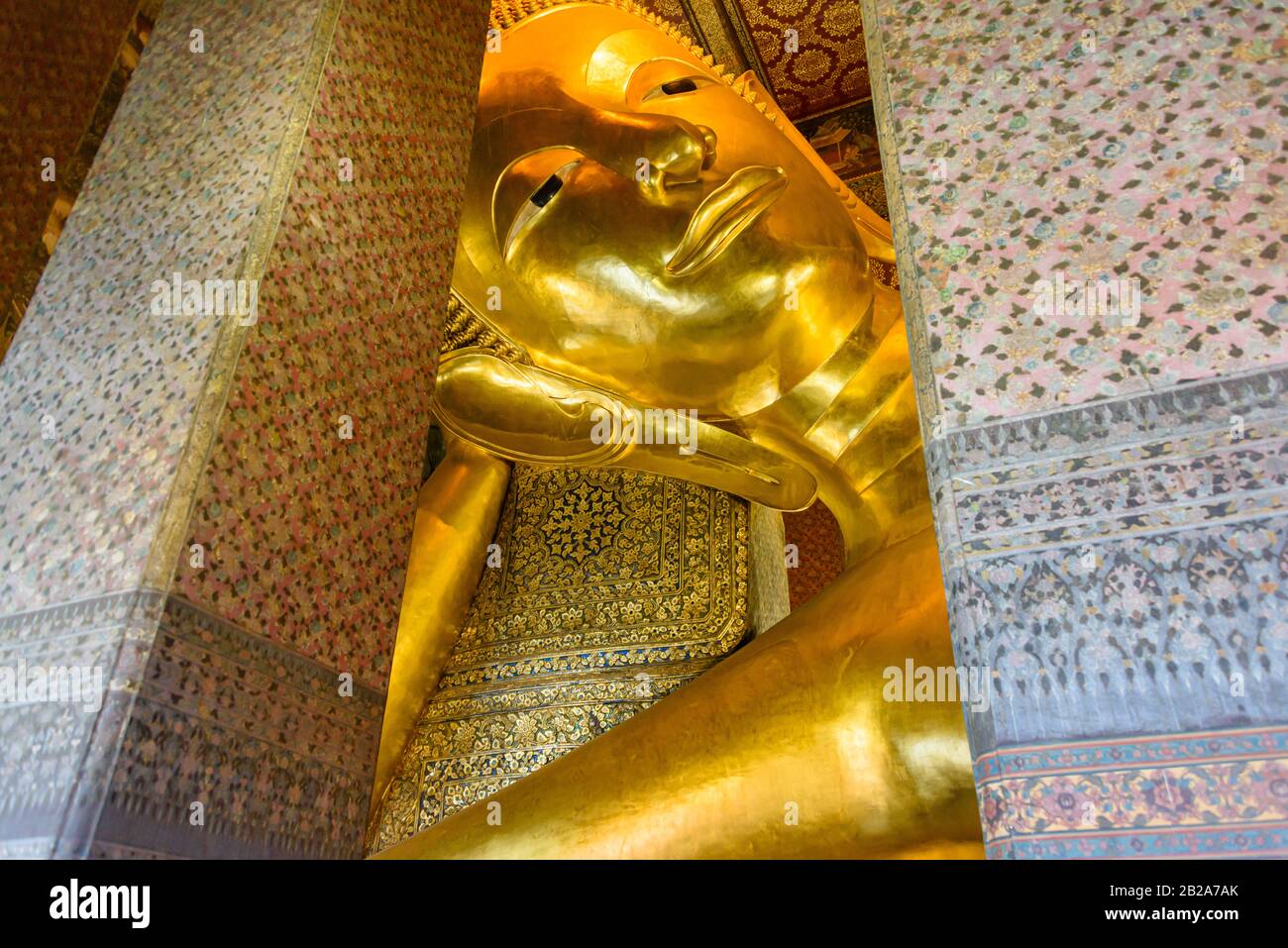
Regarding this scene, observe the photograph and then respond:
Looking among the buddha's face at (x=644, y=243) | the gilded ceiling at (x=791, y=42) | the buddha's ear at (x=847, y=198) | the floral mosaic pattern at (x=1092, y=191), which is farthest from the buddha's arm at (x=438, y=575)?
the gilded ceiling at (x=791, y=42)

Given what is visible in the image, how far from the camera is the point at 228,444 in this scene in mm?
1193

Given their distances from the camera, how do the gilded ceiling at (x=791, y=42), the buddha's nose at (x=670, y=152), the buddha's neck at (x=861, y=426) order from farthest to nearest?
the gilded ceiling at (x=791, y=42) < the buddha's neck at (x=861, y=426) < the buddha's nose at (x=670, y=152)

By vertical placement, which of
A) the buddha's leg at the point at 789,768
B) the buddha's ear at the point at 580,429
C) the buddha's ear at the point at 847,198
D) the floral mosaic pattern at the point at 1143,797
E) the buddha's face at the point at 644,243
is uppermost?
the buddha's ear at the point at 847,198

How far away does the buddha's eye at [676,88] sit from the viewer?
2.43 meters

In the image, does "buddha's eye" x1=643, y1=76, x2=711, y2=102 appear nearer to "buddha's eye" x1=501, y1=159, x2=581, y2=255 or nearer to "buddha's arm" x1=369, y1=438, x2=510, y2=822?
"buddha's eye" x1=501, y1=159, x2=581, y2=255

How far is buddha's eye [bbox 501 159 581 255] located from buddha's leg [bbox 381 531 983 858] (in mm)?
997

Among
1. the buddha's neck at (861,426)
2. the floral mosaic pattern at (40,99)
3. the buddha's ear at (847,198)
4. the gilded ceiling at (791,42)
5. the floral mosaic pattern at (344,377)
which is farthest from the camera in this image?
the gilded ceiling at (791,42)

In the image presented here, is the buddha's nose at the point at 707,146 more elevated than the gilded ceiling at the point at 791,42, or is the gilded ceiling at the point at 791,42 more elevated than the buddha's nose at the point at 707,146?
the gilded ceiling at the point at 791,42

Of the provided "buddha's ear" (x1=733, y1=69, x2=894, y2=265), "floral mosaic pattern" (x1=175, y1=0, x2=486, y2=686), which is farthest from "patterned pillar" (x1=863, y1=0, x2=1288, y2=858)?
"buddha's ear" (x1=733, y1=69, x2=894, y2=265)

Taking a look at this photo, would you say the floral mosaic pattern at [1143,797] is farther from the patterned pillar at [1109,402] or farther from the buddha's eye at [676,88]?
the buddha's eye at [676,88]

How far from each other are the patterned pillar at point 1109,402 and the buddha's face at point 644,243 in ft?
3.36

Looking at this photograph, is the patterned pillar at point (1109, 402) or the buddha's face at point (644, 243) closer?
the patterned pillar at point (1109, 402)
